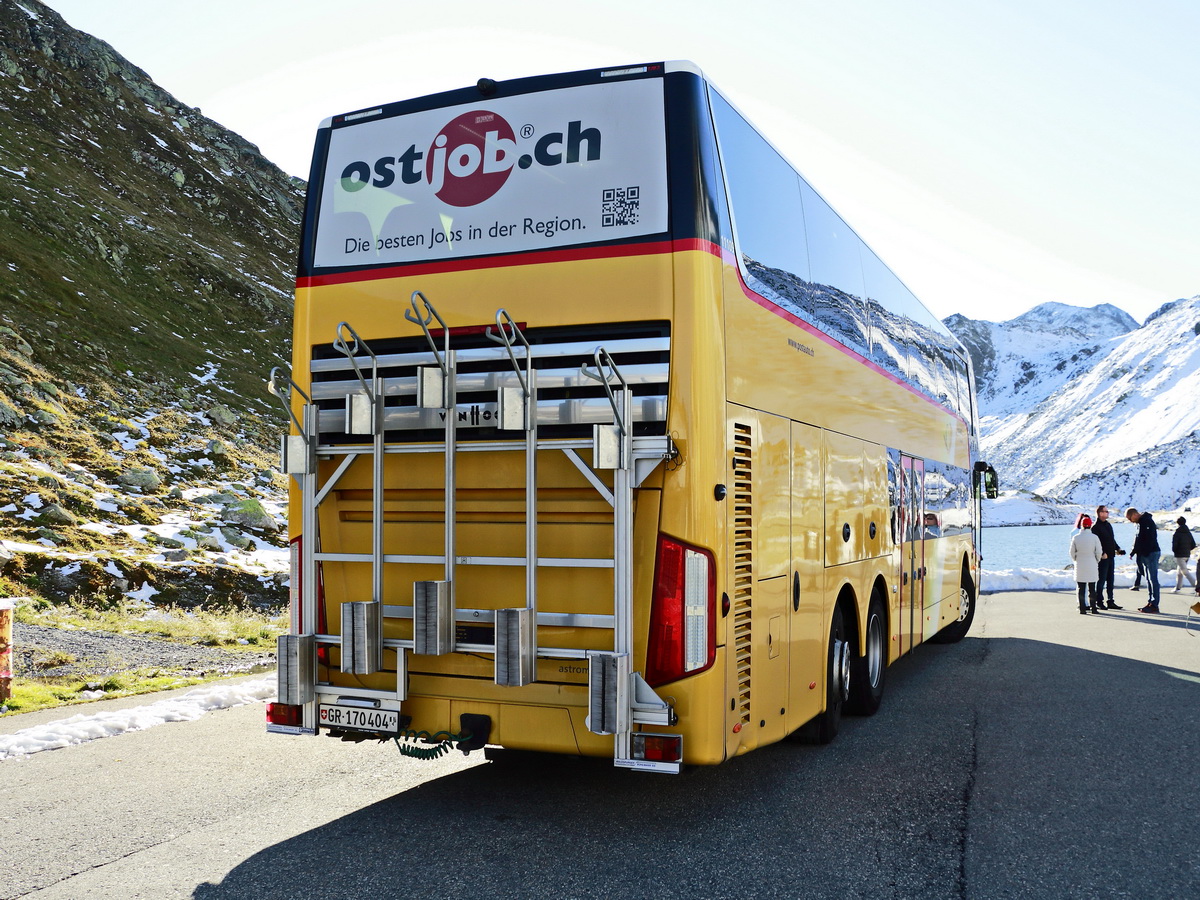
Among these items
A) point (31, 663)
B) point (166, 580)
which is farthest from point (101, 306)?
point (31, 663)

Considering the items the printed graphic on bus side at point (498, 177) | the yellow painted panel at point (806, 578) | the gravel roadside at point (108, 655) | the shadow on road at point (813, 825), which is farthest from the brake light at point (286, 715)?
the gravel roadside at point (108, 655)

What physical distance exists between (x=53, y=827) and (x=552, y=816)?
2616 mm

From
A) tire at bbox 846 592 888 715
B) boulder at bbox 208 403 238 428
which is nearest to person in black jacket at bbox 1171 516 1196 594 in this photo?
tire at bbox 846 592 888 715

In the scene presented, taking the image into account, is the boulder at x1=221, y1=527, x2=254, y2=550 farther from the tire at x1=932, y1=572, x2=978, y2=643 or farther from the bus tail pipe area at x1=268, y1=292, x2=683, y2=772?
the bus tail pipe area at x1=268, y1=292, x2=683, y2=772

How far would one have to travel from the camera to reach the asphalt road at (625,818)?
4.78 m

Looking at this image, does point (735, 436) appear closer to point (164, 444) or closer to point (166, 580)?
point (166, 580)

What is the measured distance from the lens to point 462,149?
594 centimetres

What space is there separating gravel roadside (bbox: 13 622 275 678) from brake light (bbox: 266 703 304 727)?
562 centimetres

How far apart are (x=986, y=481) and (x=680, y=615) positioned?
1193 cm

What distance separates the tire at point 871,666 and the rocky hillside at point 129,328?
46.1 ft

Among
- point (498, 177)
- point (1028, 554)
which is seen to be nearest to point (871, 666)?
point (498, 177)

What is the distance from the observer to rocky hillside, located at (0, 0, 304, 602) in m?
23.0

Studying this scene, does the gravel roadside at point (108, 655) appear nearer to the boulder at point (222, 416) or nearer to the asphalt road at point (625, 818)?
the asphalt road at point (625, 818)

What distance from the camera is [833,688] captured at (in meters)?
7.44
